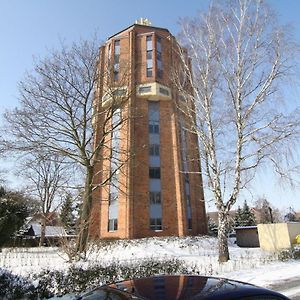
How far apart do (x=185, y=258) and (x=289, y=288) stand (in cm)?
1079

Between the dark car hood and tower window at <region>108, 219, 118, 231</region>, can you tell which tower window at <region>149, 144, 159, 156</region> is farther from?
the dark car hood

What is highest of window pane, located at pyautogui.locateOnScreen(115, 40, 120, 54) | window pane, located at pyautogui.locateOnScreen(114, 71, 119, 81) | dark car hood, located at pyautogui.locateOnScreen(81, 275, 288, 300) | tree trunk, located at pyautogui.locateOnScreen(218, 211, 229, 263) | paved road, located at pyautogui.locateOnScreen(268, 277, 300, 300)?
window pane, located at pyautogui.locateOnScreen(115, 40, 120, 54)

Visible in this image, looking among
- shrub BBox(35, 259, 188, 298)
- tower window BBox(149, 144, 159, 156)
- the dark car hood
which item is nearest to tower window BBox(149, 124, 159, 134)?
tower window BBox(149, 144, 159, 156)

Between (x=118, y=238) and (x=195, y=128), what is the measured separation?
17.2 metres

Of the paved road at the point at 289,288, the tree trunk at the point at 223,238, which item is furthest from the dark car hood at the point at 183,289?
the tree trunk at the point at 223,238

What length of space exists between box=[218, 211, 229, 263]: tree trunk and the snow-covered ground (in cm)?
46

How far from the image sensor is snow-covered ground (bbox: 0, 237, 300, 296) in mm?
11989

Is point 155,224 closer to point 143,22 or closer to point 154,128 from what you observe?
point 154,128

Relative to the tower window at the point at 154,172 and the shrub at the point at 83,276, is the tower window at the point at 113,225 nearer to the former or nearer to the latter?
the tower window at the point at 154,172

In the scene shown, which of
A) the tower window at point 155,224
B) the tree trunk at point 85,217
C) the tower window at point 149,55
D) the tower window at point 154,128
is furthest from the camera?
the tower window at point 149,55

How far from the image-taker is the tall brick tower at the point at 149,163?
31.3 meters

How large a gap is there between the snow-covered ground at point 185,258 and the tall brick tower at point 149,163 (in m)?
2.95

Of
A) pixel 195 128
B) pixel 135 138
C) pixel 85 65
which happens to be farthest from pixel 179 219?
pixel 85 65

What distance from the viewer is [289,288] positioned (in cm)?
966
